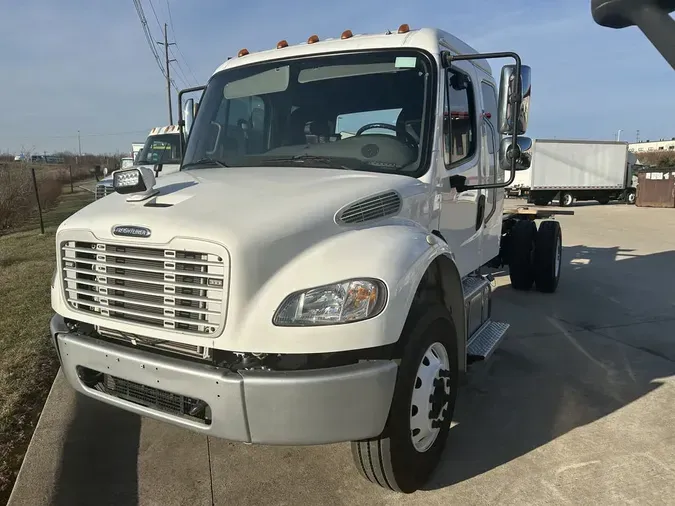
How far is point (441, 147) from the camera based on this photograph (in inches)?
140

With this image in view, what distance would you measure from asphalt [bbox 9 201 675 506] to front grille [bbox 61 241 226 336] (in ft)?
3.71

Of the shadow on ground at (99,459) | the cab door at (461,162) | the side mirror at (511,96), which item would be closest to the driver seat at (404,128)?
the cab door at (461,162)

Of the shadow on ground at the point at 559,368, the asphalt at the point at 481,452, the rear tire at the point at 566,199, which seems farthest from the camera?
the rear tire at the point at 566,199

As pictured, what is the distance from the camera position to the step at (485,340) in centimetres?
392

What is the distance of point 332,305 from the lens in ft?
7.85

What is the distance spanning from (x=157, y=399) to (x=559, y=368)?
3.71 meters

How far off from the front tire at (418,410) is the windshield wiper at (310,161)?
107 cm

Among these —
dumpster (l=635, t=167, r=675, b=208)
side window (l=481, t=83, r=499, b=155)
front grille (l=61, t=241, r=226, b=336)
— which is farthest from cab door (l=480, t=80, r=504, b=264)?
dumpster (l=635, t=167, r=675, b=208)

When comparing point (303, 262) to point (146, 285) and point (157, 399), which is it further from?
point (157, 399)

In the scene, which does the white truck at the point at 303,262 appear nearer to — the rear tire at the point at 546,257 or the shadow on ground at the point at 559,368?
the shadow on ground at the point at 559,368

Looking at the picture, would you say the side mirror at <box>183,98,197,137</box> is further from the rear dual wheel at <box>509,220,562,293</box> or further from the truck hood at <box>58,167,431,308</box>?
the rear dual wheel at <box>509,220,562,293</box>

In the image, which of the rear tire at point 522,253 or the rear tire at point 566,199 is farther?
the rear tire at point 566,199

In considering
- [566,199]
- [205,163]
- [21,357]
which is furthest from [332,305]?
[566,199]

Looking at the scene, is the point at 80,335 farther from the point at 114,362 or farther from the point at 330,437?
the point at 330,437
